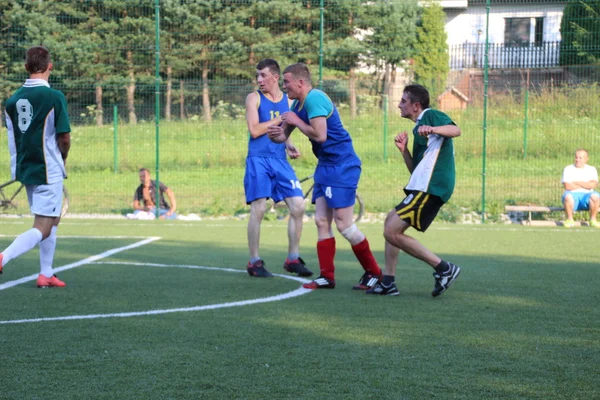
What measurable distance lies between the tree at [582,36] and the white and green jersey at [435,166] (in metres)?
9.58

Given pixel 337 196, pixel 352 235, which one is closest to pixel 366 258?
pixel 352 235

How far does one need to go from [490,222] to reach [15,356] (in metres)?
11.6

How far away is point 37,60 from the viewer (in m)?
6.97

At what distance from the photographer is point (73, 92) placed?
1662 cm

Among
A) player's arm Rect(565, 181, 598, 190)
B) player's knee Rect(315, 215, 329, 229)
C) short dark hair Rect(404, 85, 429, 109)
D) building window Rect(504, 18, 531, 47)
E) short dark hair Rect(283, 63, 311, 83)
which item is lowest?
player's arm Rect(565, 181, 598, 190)

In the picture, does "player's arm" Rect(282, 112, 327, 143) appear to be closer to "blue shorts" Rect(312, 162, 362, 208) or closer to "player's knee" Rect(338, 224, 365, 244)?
"blue shorts" Rect(312, 162, 362, 208)

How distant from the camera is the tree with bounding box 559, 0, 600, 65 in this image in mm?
15422

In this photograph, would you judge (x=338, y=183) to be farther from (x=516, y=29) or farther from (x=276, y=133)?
(x=516, y=29)

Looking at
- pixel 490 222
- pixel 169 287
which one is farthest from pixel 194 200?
pixel 169 287

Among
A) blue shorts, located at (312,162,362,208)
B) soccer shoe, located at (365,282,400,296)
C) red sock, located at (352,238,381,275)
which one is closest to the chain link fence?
red sock, located at (352,238,381,275)

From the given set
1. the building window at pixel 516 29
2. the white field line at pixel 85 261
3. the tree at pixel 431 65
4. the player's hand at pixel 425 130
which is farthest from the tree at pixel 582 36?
the player's hand at pixel 425 130

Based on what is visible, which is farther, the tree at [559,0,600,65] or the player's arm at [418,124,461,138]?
the tree at [559,0,600,65]

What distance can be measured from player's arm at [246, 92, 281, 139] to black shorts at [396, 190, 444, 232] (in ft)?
5.46

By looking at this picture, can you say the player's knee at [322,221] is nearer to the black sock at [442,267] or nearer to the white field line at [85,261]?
the black sock at [442,267]
